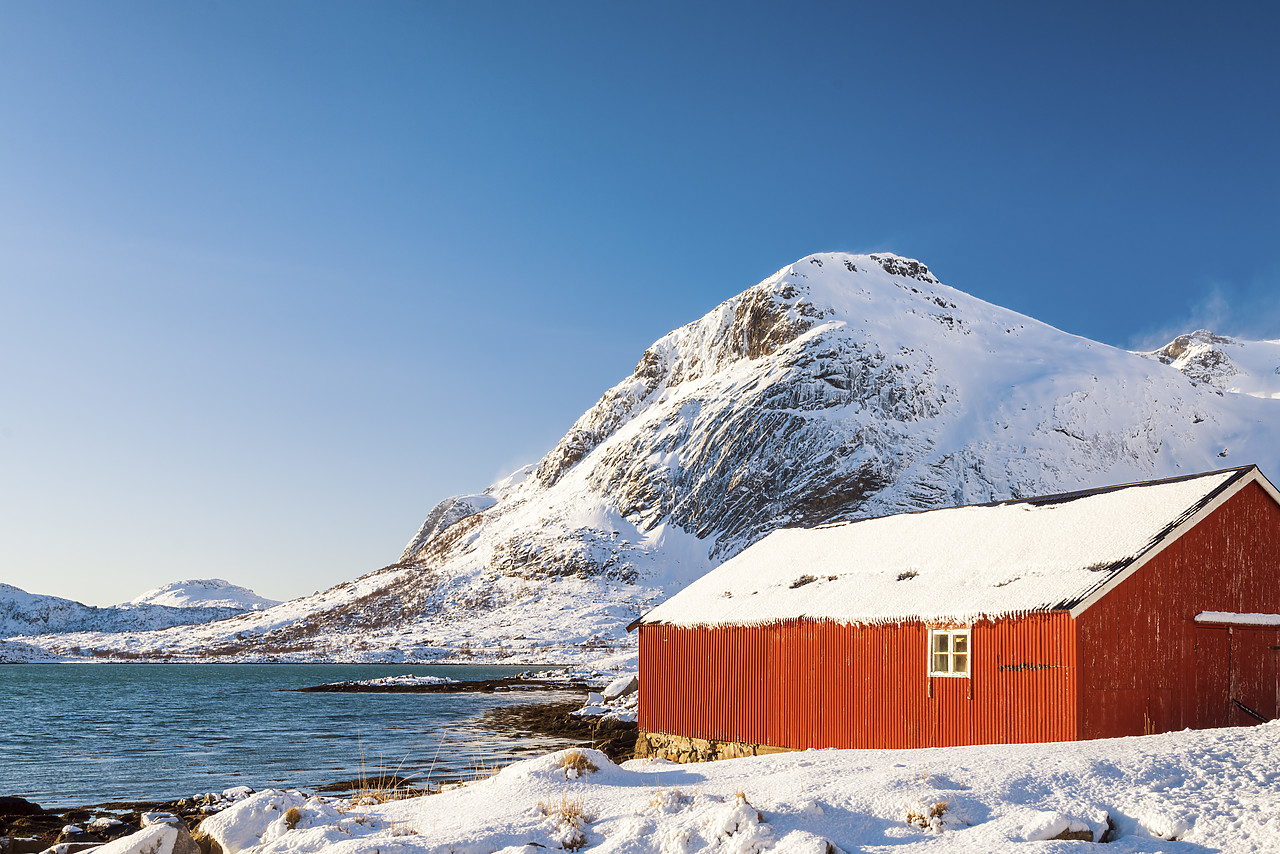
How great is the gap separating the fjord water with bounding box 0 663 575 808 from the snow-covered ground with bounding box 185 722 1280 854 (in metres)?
15.9

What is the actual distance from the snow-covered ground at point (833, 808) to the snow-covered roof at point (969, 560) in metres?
5.84

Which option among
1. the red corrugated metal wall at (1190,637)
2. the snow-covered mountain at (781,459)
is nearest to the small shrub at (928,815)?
the red corrugated metal wall at (1190,637)

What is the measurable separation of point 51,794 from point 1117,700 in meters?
26.4

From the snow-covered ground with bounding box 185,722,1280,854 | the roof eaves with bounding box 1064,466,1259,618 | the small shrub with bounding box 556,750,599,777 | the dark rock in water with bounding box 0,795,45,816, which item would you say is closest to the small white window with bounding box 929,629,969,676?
the roof eaves with bounding box 1064,466,1259,618

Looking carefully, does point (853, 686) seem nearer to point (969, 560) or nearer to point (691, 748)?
point (969, 560)

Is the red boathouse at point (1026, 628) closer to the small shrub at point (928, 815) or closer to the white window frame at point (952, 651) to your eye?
the white window frame at point (952, 651)

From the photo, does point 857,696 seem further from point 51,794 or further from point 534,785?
point 51,794

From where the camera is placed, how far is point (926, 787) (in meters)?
10.6

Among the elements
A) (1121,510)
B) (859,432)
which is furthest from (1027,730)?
(859,432)

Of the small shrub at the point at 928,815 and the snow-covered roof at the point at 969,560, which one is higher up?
the snow-covered roof at the point at 969,560

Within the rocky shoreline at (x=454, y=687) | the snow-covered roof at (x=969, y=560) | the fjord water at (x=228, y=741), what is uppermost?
the snow-covered roof at (x=969, y=560)

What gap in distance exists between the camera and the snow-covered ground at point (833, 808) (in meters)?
9.33

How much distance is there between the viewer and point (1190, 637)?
19062mm

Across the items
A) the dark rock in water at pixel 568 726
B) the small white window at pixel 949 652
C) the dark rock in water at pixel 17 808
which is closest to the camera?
the small white window at pixel 949 652
